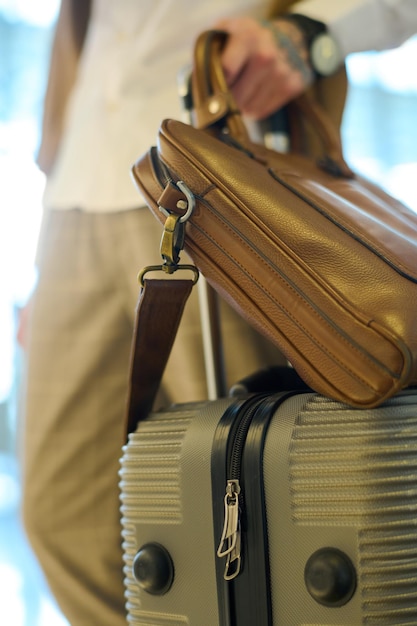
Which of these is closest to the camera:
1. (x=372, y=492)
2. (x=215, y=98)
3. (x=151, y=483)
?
(x=372, y=492)

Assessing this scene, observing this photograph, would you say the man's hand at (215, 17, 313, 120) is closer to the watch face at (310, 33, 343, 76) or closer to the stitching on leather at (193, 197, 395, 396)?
the watch face at (310, 33, 343, 76)

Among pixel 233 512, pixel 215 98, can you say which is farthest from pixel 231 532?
pixel 215 98

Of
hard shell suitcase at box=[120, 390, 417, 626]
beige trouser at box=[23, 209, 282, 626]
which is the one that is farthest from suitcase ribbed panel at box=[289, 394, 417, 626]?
beige trouser at box=[23, 209, 282, 626]

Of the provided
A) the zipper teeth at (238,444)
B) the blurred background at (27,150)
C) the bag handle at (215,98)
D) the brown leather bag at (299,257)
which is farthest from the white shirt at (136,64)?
the blurred background at (27,150)

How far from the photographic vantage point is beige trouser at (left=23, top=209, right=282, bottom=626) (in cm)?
100

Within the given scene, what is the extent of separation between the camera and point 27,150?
2.87 meters

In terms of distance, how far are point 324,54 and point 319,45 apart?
1cm

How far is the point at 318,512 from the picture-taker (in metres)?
0.58

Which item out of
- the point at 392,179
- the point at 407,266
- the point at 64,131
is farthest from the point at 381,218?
the point at 392,179

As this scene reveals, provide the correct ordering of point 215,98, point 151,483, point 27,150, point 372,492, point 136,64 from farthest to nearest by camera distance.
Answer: point 27,150 → point 136,64 → point 215,98 → point 151,483 → point 372,492

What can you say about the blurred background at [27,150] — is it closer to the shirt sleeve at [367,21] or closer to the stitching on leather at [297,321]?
the shirt sleeve at [367,21]

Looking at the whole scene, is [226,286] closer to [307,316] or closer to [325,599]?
[307,316]

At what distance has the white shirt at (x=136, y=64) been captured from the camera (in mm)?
918

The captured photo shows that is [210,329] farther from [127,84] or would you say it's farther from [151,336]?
[127,84]
